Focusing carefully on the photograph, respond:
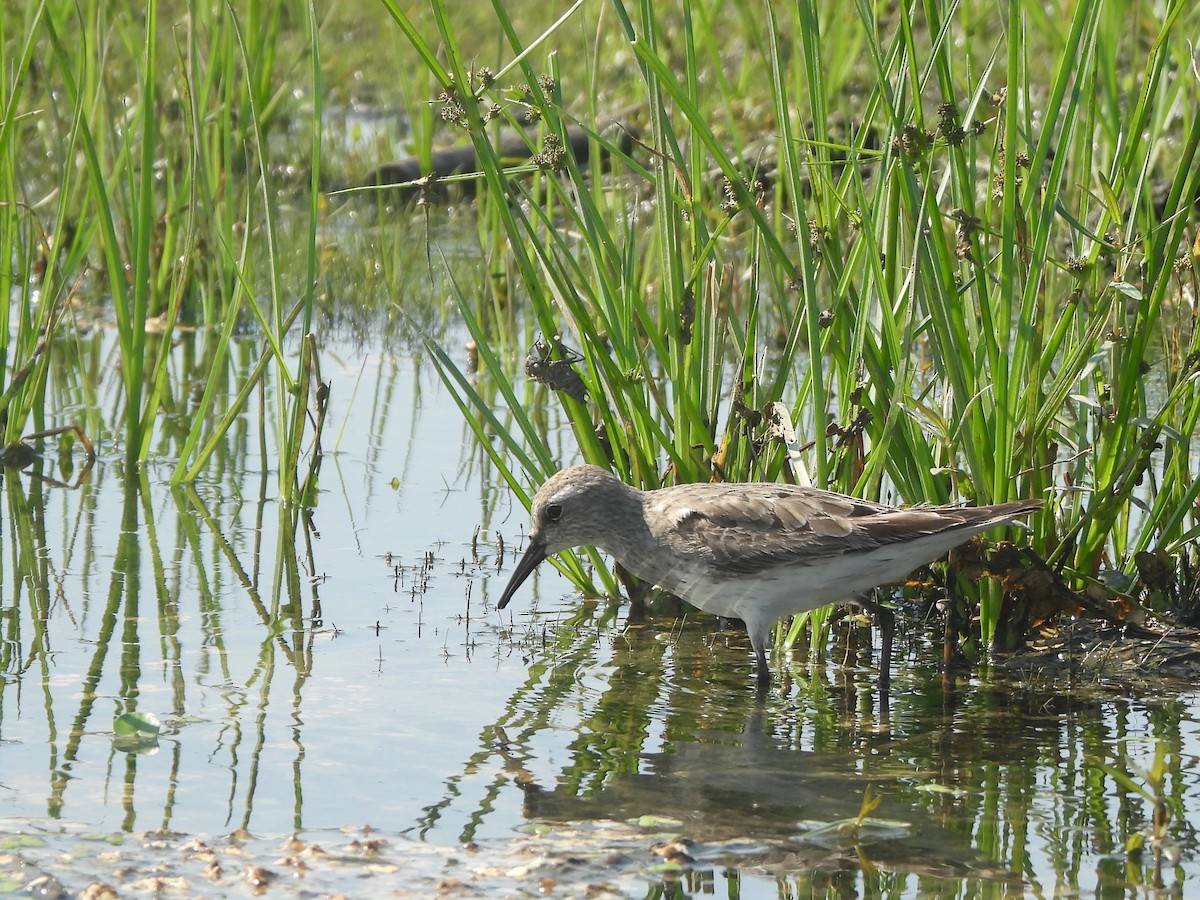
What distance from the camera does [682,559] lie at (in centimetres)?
525

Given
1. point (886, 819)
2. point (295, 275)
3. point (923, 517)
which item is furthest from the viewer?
point (295, 275)

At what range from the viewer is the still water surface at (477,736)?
387cm

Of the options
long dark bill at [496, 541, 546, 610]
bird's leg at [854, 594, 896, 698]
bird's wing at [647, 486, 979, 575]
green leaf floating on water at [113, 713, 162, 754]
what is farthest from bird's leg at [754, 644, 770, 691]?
green leaf floating on water at [113, 713, 162, 754]

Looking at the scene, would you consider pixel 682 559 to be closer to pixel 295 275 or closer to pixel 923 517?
pixel 923 517

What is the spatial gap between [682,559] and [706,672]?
1.37ft

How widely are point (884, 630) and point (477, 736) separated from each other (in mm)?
1342

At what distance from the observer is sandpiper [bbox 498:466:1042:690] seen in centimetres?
485

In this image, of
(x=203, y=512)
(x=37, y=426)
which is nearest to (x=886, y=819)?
(x=203, y=512)

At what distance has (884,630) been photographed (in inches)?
205

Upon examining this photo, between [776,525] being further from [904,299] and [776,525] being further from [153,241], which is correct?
[153,241]

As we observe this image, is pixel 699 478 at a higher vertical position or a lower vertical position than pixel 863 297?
lower

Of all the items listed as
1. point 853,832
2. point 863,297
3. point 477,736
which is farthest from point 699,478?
point 853,832

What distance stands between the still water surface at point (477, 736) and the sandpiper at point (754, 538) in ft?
0.96

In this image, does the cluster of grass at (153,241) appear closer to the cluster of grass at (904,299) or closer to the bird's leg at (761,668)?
the cluster of grass at (904,299)
